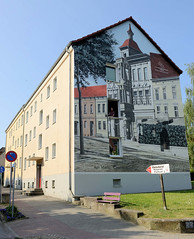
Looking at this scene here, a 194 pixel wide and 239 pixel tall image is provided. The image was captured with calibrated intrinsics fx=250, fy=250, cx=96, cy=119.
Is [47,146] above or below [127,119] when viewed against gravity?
below

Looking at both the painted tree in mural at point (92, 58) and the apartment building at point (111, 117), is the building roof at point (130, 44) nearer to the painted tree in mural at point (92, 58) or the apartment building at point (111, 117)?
the apartment building at point (111, 117)

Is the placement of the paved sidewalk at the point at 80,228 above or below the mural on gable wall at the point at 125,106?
below

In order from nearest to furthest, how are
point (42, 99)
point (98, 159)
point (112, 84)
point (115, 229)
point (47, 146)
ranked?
point (115, 229) < point (98, 159) < point (112, 84) < point (47, 146) < point (42, 99)

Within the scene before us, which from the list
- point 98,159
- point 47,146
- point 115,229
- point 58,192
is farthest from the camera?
point 47,146

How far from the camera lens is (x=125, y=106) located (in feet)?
64.2

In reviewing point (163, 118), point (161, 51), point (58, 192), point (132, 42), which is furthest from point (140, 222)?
point (161, 51)

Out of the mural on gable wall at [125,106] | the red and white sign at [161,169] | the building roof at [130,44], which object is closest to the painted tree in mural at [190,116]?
the mural on gable wall at [125,106]

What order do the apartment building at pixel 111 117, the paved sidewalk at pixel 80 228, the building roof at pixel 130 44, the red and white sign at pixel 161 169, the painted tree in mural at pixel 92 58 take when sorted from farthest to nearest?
1. the building roof at pixel 130 44
2. the painted tree in mural at pixel 92 58
3. the apartment building at pixel 111 117
4. the red and white sign at pixel 161 169
5. the paved sidewalk at pixel 80 228

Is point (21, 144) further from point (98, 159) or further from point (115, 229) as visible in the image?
point (115, 229)

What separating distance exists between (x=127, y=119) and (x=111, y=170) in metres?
4.35

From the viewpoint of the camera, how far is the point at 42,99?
84.2 feet

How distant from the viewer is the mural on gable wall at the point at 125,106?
672 inches

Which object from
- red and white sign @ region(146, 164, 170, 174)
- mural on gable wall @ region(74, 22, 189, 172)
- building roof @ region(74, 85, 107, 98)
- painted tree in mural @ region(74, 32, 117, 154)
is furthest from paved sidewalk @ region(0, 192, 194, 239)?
building roof @ region(74, 85, 107, 98)

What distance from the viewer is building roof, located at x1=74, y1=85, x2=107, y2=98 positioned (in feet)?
57.1
